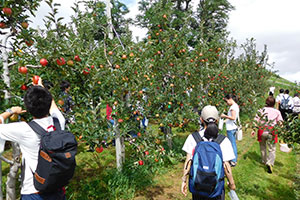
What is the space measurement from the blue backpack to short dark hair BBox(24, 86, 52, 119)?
1.65 metres

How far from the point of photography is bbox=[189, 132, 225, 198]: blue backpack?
202 cm

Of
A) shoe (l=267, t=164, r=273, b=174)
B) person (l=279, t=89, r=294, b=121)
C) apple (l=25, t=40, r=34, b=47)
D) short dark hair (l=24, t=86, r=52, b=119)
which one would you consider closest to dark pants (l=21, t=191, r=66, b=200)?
short dark hair (l=24, t=86, r=52, b=119)

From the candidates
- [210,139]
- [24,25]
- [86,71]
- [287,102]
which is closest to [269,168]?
[287,102]

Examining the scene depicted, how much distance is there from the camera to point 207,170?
6.65 ft

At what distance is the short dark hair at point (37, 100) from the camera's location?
1680 millimetres

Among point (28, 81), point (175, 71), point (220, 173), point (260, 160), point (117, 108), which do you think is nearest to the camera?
point (220, 173)

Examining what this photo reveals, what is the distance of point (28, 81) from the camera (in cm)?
229

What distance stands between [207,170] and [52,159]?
154 cm

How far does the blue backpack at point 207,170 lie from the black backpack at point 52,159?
1.31 metres

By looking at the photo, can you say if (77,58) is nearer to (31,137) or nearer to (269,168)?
(31,137)

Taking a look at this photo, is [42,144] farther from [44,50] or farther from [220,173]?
[220,173]

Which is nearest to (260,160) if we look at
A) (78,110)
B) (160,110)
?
(160,110)

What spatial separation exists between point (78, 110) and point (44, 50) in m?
0.94

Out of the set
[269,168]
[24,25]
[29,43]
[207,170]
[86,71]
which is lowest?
[269,168]
